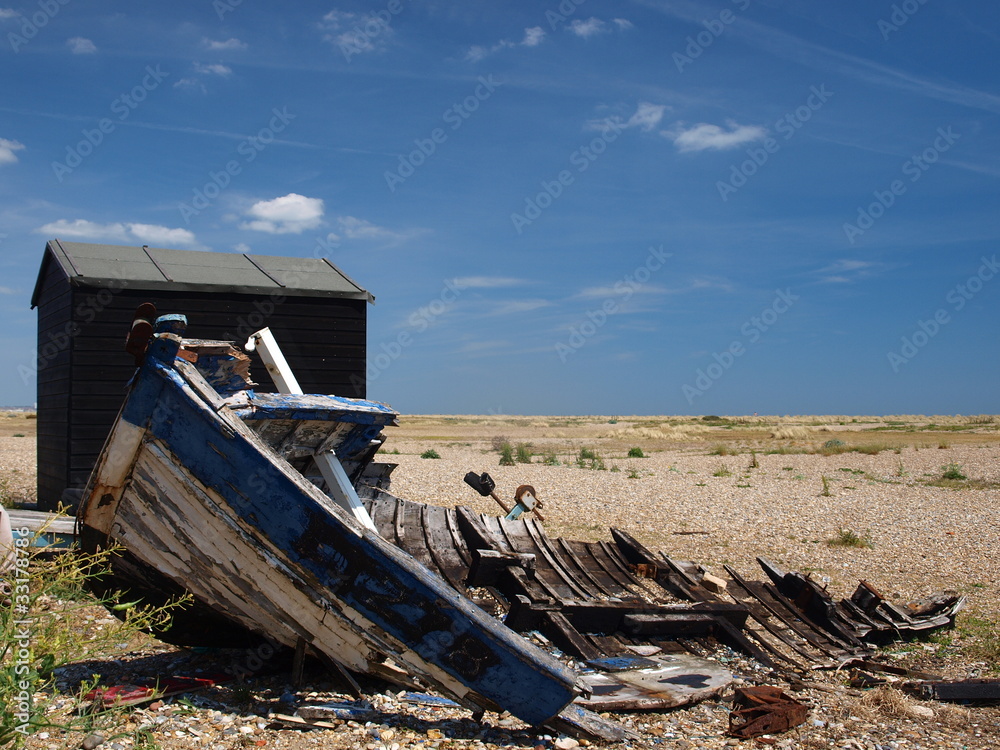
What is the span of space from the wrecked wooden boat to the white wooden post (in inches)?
28.8

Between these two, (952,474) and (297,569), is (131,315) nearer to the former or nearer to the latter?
(297,569)

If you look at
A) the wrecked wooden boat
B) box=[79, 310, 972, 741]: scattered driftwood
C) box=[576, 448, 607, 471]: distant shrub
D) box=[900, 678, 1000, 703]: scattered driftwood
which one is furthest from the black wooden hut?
box=[576, 448, 607, 471]: distant shrub

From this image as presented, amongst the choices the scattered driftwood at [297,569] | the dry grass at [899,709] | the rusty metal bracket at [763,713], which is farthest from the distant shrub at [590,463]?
the rusty metal bracket at [763,713]

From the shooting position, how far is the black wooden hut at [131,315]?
1038 centimetres

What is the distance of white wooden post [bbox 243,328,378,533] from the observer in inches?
213

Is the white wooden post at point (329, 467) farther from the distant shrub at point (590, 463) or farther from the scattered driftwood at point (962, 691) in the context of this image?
the distant shrub at point (590, 463)

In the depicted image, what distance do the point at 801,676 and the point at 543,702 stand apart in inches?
107

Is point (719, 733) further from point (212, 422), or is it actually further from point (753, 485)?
point (753, 485)

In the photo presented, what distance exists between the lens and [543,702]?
13.1 feet

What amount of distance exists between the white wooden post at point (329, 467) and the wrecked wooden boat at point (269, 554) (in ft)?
2.40

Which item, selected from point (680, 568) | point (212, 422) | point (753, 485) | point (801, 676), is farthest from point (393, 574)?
point (753, 485)

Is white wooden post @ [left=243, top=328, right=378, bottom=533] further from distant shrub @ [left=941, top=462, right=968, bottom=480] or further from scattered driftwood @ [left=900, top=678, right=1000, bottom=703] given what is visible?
distant shrub @ [left=941, top=462, right=968, bottom=480]

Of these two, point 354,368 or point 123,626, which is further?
point 354,368

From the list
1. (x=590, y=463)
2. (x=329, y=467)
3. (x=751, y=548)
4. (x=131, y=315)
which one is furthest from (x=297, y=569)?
(x=590, y=463)
